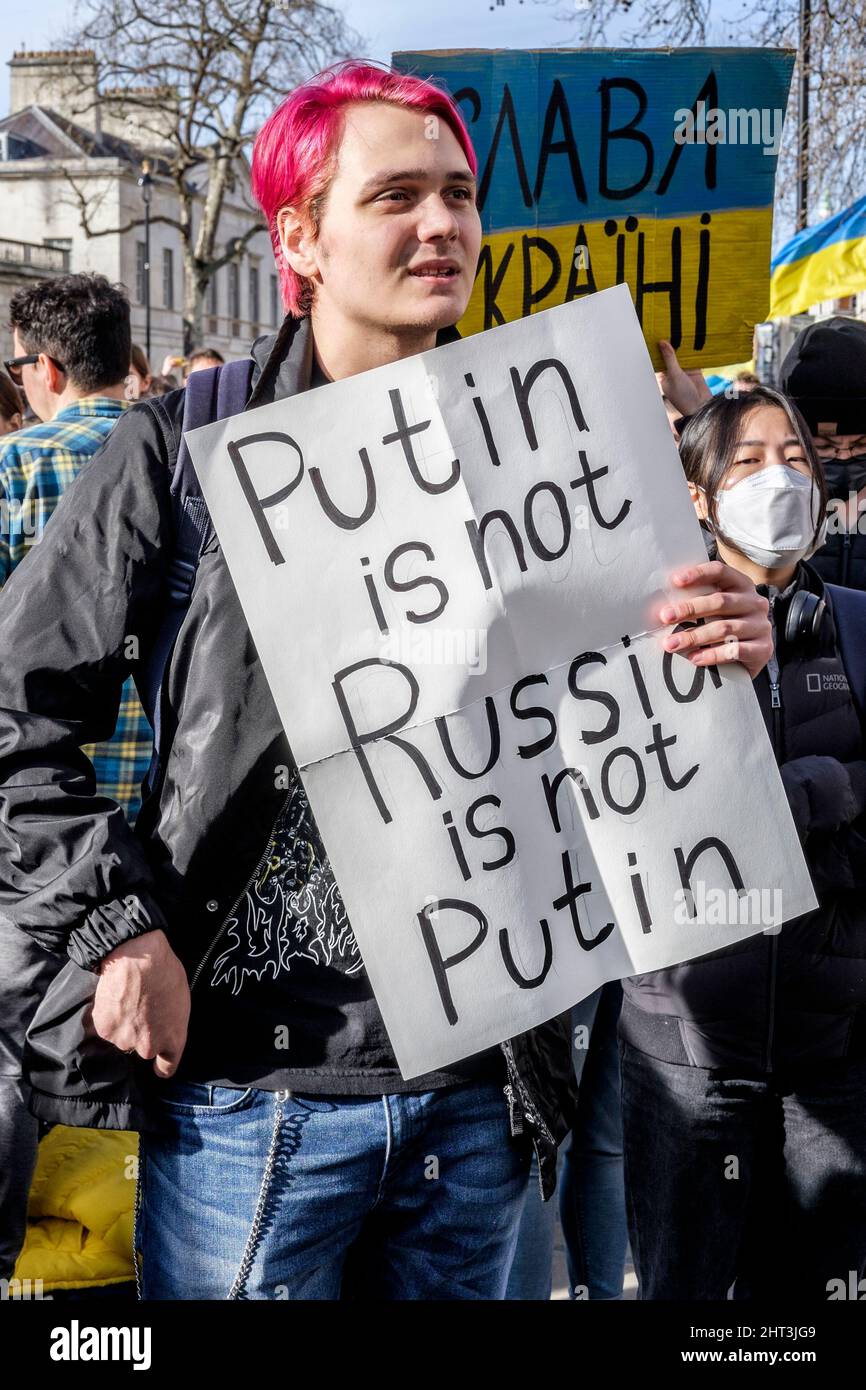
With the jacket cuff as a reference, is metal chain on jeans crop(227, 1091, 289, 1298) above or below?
below

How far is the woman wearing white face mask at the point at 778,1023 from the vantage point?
2.42 metres

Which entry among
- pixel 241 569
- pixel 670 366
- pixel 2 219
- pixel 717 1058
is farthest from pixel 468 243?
pixel 2 219

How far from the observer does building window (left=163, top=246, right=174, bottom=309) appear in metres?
54.1

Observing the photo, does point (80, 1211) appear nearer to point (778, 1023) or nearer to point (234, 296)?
point (778, 1023)

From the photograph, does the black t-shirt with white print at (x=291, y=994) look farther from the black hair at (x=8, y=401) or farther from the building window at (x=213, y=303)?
the building window at (x=213, y=303)

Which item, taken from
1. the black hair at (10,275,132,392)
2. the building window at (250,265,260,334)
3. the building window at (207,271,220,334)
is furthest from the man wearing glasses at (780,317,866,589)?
the building window at (250,265,260,334)

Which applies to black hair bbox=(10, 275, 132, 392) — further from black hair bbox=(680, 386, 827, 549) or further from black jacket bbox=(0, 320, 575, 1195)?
black jacket bbox=(0, 320, 575, 1195)

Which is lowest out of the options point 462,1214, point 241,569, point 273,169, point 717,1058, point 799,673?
point 717,1058

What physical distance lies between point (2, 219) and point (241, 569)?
2098 inches

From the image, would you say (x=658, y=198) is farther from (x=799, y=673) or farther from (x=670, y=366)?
(x=799, y=673)

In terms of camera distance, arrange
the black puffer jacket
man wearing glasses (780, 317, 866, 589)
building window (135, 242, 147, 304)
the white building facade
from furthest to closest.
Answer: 1. building window (135, 242, 147, 304)
2. the white building facade
3. man wearing glasses (780, 317, 866, 589)
4. the black puffer jacket

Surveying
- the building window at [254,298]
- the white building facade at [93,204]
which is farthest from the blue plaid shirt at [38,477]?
the building window at [254,298]

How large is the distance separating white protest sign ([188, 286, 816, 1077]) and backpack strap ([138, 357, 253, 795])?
0.15ft

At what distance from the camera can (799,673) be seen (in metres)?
2.46
